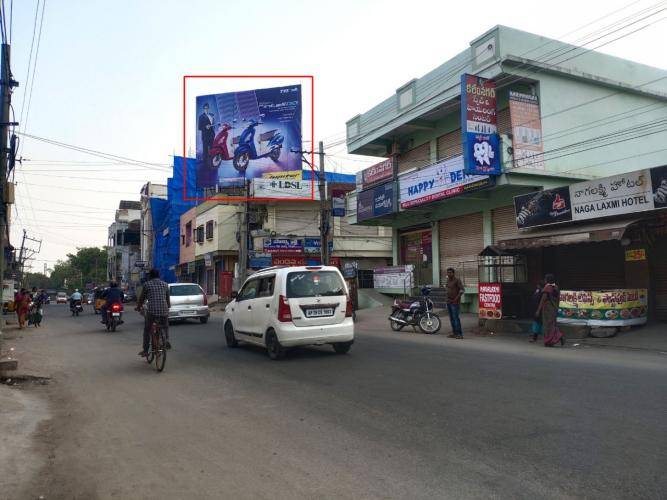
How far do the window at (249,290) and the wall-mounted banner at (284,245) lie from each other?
2148 cm

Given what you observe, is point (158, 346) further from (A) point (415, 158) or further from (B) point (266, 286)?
(A) point (415, 158)

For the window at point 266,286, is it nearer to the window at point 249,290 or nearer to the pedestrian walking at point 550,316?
the window at point 249,290

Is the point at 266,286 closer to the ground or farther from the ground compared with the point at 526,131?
closer to the ground

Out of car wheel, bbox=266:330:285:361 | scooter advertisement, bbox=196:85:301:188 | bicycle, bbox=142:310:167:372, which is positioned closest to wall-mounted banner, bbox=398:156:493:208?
car wheel, bbox=266:330:285:361

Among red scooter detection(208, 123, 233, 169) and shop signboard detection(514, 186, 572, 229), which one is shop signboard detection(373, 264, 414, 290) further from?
red scooter detection(208, 123, 233, 169)

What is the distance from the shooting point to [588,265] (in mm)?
16344

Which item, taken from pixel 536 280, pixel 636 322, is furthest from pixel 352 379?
pixel 536 280

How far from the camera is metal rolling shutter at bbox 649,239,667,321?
14281mm

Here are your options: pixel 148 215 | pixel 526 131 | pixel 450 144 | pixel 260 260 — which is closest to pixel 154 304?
pixel 526 131

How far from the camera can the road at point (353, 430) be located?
3.94 m

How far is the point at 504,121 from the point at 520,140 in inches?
73.4

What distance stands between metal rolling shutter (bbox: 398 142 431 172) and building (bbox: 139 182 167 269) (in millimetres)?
44354

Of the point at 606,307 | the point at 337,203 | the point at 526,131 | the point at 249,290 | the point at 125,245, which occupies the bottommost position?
the point at 606,307

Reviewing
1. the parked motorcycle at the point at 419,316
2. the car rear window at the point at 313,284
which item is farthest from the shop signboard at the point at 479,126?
the car rear window at the point at 313,284
